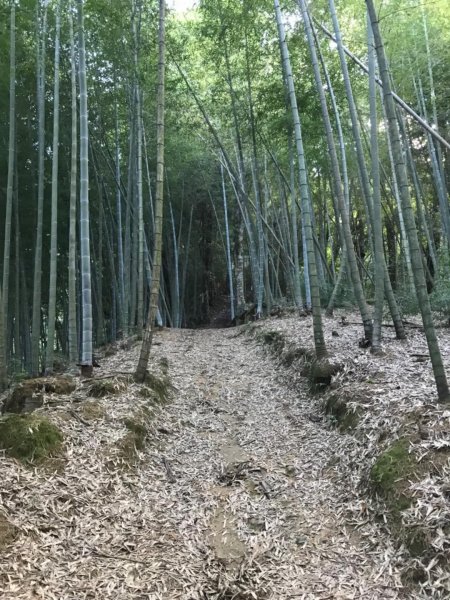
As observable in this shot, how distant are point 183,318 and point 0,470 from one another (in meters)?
13.6

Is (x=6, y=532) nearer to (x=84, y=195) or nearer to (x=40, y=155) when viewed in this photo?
(x=84, y=195)

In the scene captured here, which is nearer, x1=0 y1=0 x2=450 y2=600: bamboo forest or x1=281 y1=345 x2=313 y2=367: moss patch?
x1=0 y1=0 x2=450 y2=600: bamboo forest

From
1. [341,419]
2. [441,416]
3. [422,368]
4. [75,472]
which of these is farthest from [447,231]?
[75,472]

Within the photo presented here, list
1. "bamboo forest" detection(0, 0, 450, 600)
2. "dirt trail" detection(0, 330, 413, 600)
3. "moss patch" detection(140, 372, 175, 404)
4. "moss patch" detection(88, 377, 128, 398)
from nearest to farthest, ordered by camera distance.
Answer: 1. "dirt trail" detection(0, 330, 413, 600)
2. "bamboo forest" detection(0, 0, 450, 600)
3. "moss patch" detection(88, 377, 128, 398)
4. "moss patch" detection(140, 372, 175, 404)

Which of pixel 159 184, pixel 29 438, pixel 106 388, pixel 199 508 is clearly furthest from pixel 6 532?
pixel 159 184

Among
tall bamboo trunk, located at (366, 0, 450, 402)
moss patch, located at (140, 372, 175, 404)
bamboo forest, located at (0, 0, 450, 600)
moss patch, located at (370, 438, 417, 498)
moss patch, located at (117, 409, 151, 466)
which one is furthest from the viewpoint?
moss patch, located at (140, 372, 175, 404)

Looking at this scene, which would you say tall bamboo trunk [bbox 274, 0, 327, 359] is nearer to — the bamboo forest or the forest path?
the bamboo forest

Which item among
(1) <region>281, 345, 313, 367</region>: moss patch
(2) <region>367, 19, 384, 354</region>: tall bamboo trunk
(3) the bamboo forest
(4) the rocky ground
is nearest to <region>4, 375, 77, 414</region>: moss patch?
(3) the bamboo forest

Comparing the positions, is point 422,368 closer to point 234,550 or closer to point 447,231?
point 234,550

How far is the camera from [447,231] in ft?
26.5

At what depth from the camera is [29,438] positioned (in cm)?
278

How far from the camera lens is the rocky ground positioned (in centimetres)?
200

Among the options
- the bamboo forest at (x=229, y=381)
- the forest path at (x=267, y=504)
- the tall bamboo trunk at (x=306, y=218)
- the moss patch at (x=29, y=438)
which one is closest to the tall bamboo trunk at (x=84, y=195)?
the bamboo forest at (x=229, y=381)

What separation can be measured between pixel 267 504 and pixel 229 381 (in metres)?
2.99
